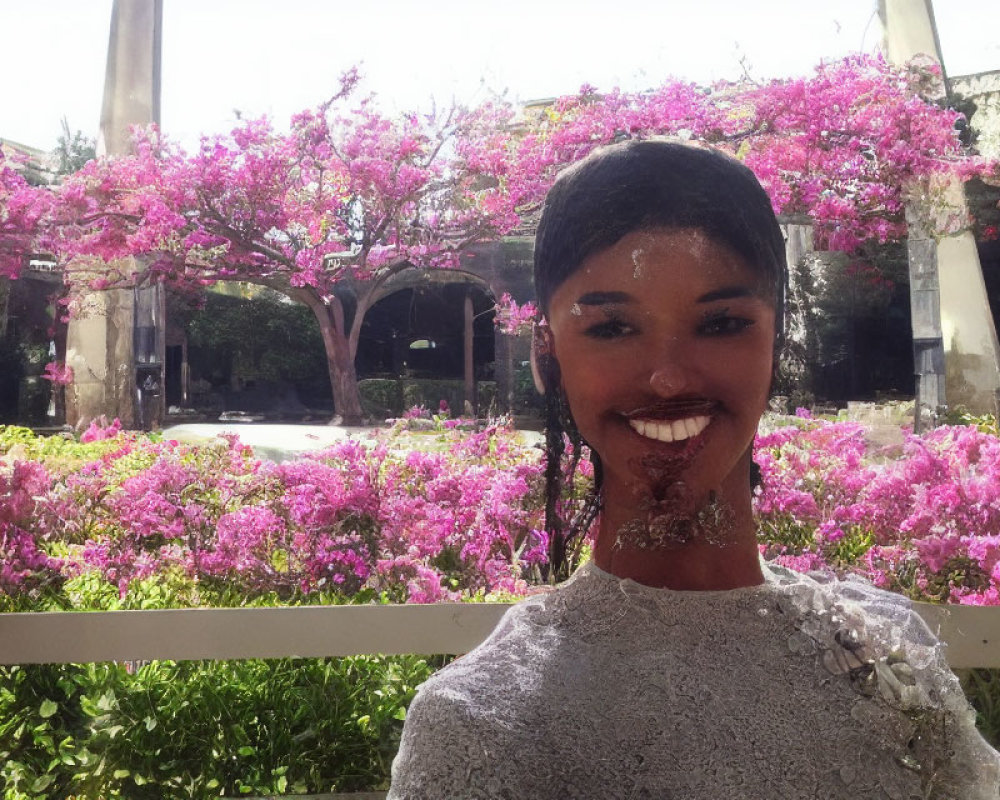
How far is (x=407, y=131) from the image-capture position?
242 cm

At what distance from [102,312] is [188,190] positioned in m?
0.45

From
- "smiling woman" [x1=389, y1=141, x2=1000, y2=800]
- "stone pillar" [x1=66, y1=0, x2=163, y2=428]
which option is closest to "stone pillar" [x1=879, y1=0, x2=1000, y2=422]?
"smiling woman" [x1=389, y1=141, x2=1000, y2=800]

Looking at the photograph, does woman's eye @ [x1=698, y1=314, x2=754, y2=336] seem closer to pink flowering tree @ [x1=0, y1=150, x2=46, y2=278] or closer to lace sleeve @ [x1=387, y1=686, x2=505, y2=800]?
lace sleeve @ [x1=387, y1=686, x2=505, y2=800]

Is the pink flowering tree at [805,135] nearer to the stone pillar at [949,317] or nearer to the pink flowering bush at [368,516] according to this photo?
the stone pillar at [949,317]

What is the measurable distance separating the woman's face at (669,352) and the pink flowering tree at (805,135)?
45.5 inches

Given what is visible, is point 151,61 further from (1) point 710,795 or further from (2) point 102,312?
(1) point 710,795

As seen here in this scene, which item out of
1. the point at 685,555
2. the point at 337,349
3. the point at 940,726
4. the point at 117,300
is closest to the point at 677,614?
the point at 685,555

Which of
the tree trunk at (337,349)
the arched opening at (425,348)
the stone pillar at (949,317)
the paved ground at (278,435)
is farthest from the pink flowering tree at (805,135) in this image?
the paved ground at (278,435)

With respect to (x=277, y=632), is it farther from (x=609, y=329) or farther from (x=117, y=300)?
(x=609, y=329)

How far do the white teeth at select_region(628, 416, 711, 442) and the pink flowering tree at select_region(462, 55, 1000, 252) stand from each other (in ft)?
3.99

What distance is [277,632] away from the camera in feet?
6.91

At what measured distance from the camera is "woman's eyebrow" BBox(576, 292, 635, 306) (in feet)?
3.36

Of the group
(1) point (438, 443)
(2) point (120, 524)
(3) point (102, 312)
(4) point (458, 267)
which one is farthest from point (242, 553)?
(4) point (458, 267)

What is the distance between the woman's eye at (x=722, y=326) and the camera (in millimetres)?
1028
